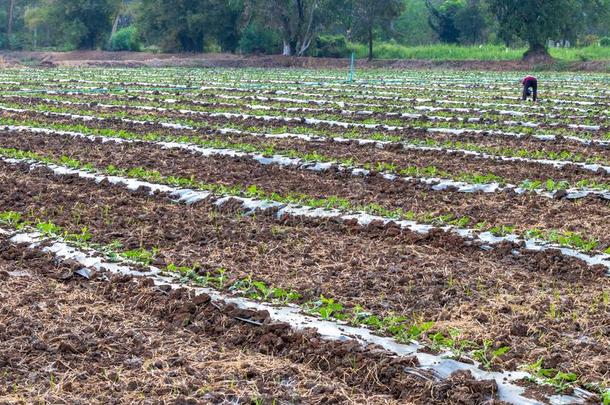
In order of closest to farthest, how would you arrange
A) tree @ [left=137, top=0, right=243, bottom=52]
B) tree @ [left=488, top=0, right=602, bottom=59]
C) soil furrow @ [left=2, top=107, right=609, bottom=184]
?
soil furrow @ [left=2, top=107, right=609, bottom=184]
tree @ [left=488, top=0, right=602, bottom=59]
tree @ [left=137, top=0, right=243, bottom=52]

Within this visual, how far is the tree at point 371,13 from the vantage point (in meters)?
49.8

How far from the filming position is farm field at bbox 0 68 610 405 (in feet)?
17.0

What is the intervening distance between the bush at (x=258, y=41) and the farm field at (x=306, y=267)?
39835 mm

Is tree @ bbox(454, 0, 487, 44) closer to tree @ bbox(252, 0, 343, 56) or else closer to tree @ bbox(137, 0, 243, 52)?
tree @ bbox(252, 0, 343, 56)

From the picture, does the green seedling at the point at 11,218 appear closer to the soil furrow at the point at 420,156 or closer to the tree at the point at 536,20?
the soil furrow at the point at 420,156

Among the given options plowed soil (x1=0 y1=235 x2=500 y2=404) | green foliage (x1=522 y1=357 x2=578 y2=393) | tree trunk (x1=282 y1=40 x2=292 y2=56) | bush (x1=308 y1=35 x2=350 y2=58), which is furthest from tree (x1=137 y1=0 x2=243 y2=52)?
green foliage (x1=522 y1=357 x2=578 y2=393)

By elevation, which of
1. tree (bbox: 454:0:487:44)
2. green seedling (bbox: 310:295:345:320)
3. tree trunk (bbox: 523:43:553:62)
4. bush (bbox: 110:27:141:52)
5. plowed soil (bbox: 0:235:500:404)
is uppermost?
tree (bbox: 454:0:487:44)

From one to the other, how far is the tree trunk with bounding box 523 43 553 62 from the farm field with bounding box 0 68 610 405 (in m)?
30.7

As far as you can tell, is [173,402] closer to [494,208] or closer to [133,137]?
[494,208]

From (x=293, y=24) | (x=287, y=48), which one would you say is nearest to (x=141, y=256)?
(x=293, y=24)

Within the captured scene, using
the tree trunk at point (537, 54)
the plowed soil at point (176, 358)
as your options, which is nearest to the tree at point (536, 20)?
the tree trunk at point (537, 54)

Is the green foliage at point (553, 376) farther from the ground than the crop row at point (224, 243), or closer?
closer

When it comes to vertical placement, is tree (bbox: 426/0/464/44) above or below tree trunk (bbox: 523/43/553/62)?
above

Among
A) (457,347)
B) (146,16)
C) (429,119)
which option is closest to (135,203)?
(457,347)
